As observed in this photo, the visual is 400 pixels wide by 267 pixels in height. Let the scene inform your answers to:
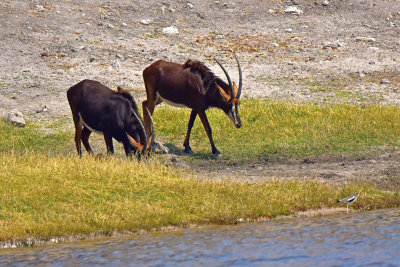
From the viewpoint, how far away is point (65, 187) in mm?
10359

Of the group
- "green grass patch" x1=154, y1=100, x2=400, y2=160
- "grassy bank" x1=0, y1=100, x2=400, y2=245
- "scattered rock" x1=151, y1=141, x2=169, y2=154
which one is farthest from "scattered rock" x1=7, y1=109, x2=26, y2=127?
"scattered rock" x1=151, y1=141, x2=169, y2=154

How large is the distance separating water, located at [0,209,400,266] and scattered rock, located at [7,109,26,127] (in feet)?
25.9

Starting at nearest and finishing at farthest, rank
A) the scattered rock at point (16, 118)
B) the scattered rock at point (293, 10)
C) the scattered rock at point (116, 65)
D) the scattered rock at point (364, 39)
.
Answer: the scattered rock at point (16, 118), the scattered rock at point (116, 65), the scattered rock at point (364, 39), the scattered rock at point (293, 10)

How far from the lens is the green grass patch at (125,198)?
9195 millimetres

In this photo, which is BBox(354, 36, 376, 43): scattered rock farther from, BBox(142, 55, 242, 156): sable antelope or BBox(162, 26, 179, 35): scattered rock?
BBox(142, 55, 242, 156): sable antelope

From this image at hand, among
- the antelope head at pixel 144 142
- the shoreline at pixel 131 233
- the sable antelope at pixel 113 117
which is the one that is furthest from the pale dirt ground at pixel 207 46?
the shoreline at pixel 131 233

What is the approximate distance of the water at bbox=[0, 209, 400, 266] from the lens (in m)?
7.80

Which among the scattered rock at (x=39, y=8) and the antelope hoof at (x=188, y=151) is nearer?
the antelope hoof at (x=188, y=151)

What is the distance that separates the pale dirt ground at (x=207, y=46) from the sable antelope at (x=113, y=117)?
3.45m

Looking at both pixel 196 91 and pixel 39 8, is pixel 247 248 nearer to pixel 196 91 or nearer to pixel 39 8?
pixel 196 91

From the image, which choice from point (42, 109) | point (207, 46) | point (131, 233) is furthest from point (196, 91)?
point (207, 46)

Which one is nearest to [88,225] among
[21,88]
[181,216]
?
[181,216]

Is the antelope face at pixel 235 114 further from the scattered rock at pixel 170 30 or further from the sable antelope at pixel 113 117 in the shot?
the scattered rock at pixel 170 30

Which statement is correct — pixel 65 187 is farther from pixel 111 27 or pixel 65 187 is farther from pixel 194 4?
pixel 194 4
